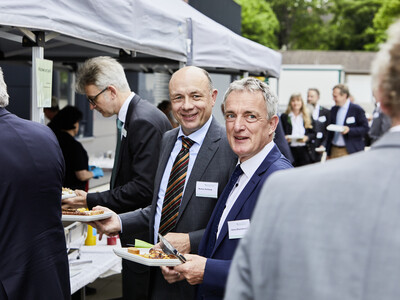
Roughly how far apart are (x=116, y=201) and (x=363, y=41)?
55716mm

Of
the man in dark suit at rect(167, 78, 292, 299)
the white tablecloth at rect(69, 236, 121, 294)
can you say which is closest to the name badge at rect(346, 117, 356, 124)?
the white tablecloth at rect(69, 236, 121, 294)

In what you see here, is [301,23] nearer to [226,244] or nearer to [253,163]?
[253,163]

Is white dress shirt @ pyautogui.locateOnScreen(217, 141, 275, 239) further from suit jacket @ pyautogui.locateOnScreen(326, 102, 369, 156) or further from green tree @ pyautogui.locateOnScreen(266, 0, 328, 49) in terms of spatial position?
green tree @ pyautogui.locateOnScreen(266, 0, 328, 49)

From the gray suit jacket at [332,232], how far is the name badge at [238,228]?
87 cm

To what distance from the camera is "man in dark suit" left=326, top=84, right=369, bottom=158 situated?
8.98 meters

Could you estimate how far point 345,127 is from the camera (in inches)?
346

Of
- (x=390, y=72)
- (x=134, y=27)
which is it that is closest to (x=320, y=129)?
(x=134, y=27)

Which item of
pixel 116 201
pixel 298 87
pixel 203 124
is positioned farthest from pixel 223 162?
pixel 298 87

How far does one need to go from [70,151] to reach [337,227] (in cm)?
427

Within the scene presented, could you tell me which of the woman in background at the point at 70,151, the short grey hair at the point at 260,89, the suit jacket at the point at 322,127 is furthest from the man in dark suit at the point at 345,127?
the short grey hair at the point at 260,89

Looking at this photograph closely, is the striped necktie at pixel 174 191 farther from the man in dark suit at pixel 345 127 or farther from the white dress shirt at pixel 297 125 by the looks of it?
the white dress shirt at pixel 297 125

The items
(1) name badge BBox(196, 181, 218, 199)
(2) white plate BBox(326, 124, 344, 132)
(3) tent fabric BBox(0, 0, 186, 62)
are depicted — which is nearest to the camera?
(1) name badge BBox(196, 181, 218, 199)

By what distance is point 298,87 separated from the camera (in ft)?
70.4

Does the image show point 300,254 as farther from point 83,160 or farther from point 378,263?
point 83,160
